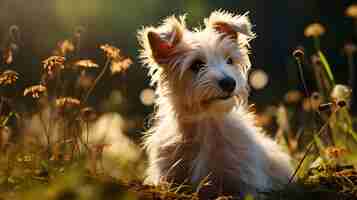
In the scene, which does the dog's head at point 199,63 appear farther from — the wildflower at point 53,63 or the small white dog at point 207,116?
the wildflower at point 53,63

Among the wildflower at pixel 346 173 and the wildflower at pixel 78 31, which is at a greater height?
the wildflower at pixel 78 31

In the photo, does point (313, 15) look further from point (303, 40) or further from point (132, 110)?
point (132, 110)

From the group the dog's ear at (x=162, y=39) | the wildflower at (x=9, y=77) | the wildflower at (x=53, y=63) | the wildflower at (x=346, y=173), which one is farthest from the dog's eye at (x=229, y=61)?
the wildflower at (x=9, y=77)

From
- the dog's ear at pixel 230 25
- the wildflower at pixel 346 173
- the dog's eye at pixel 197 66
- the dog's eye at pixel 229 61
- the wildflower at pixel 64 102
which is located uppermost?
the dog's ear at pixel 230 25

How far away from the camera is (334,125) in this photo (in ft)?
24.4

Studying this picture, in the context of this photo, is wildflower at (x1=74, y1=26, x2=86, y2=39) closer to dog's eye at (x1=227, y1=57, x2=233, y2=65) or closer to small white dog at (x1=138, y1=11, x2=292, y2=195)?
small white dog at (x1=138, y1=11, x2=292, y2=195)

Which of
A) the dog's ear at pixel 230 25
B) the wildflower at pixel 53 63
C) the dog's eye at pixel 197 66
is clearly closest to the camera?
the wildflower at pixel 53 63

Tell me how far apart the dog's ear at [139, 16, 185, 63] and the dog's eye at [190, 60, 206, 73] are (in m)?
0.24

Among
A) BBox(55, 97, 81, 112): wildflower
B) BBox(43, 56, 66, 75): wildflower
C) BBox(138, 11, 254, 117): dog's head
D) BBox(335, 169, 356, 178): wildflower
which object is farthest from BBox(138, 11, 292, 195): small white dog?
BBox(43, 56, 66, 75): wildflower

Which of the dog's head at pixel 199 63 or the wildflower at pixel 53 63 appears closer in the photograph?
the wildflower at pixel 53 63

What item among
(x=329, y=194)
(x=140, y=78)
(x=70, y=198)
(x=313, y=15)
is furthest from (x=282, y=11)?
(x=70, y=198)

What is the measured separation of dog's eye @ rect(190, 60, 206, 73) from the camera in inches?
245

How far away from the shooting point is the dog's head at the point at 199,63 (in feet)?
19.4

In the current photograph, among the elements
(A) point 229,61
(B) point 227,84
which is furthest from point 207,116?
(A) point 229,61
